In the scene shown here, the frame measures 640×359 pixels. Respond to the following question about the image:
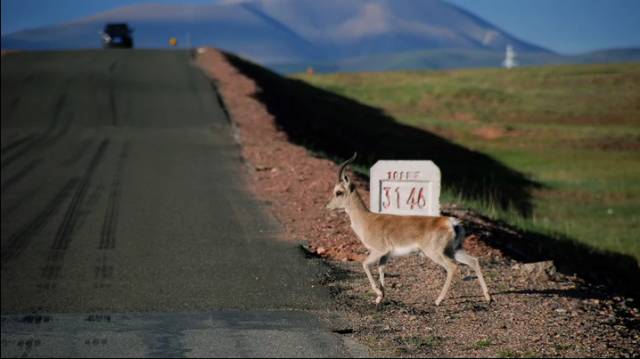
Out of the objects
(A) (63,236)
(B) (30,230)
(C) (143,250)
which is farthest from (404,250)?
(B) (30,230)

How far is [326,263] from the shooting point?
1442 cm

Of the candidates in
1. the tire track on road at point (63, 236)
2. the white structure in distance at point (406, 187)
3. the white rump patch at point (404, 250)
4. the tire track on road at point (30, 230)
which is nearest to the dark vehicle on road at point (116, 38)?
the tire track on road at point (63, 236)

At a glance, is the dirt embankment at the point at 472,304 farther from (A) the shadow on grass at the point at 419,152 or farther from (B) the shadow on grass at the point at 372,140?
(B) the shadow on grass at the point at 372,140

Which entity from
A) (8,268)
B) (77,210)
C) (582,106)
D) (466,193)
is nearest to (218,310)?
(8,268)

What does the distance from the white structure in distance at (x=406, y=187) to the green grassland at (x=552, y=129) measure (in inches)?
482

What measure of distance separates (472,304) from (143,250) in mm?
6597

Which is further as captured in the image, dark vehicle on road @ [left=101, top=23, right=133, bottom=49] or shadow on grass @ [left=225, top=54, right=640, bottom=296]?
dark vehicle on road @ [left=101, top=23, right=133, bottom=49]

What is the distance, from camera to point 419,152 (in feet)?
139

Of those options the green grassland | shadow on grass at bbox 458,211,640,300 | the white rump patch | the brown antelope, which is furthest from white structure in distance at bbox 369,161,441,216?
the green grassland

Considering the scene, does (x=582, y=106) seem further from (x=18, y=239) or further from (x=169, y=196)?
(x=18, y=239)

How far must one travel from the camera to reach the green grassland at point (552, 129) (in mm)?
28250

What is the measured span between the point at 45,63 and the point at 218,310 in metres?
45.7

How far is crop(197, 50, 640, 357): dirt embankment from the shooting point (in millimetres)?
9523

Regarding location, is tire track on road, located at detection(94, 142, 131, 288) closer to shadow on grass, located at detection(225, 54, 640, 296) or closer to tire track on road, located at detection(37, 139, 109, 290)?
tire track on road, located at detection(37, 139, 109, 290)
